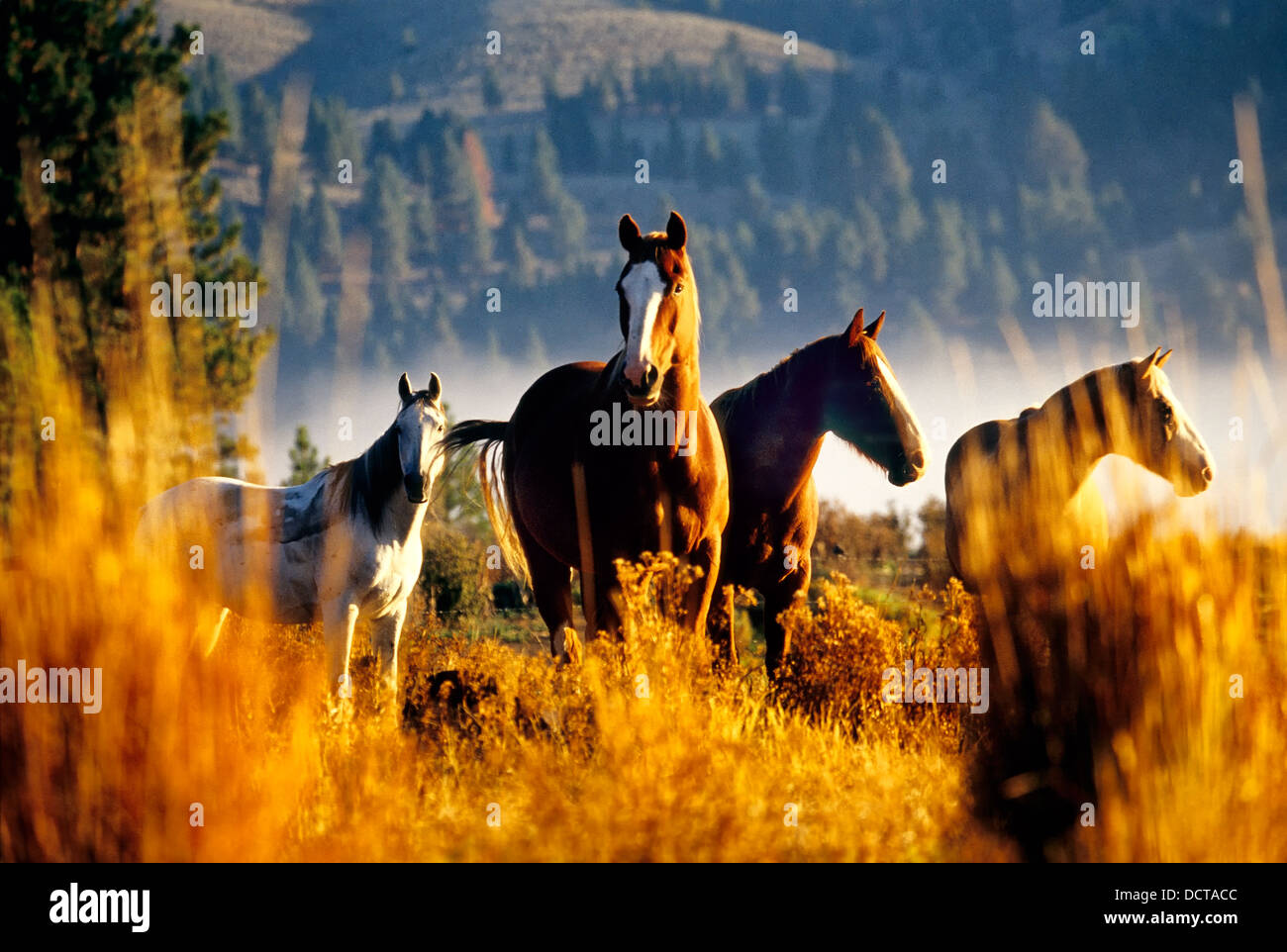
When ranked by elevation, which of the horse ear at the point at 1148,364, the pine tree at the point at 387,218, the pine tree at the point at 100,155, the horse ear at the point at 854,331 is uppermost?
the pine tree at the point at 387,218

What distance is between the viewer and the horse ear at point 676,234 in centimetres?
550

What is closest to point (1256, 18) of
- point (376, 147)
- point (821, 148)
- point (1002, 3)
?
point (821, 148)

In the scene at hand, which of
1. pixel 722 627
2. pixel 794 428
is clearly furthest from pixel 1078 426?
pixel 722 627

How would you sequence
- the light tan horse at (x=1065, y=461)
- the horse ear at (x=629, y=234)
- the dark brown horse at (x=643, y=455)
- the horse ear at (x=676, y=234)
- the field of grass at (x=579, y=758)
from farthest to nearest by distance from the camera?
the horse ear at (x=629, y=234), the horse ear at (x=676, y=234), the dark brown horse at (x=643, y=455), the light tan horse at (x=1065, y=461), the field of grass at (x=579, y=758)

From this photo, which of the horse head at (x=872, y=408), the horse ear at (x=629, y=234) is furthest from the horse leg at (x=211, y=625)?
the horse head at (x=872, y=408)

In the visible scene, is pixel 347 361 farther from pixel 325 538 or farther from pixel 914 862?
pixel 914 862

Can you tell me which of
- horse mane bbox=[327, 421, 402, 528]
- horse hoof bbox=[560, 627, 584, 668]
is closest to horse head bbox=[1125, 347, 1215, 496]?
horse hoof bbox=[560, 627, 584, 668]

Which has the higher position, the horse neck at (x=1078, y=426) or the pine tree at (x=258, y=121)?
the pine tree at (x=258, y=121)

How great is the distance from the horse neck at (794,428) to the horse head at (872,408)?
0.33ft

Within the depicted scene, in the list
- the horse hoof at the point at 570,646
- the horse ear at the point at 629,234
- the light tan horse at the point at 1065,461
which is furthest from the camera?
the horse hoof at the point at 570,646

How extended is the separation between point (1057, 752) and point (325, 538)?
14.1 feet

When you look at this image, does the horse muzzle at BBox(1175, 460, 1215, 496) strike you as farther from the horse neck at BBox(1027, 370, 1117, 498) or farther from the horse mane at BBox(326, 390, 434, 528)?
the horse mane at BBox(326, 390, 434, 528)

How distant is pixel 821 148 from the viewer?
10256 centimetres

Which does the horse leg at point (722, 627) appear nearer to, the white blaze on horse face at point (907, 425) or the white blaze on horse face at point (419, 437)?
the white blaze on horse face at point (907, 425)
